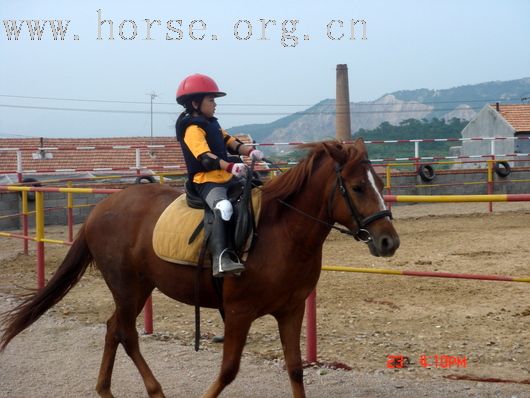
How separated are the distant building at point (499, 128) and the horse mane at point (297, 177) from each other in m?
35.9

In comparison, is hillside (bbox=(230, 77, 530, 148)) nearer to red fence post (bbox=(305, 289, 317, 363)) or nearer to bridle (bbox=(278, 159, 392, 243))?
red fence post (bbox=(305, 289, 317, 363))

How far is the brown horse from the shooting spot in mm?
3510

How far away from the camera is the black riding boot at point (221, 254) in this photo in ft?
11.7

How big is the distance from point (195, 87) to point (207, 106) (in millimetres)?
136

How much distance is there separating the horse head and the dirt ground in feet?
4.44

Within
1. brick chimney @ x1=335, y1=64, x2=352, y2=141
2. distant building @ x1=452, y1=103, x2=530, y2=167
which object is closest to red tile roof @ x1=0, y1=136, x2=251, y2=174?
brick chimney @ x1=335, y1=64, x2=352, y2=141

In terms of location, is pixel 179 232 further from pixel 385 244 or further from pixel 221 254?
pixel 385 244

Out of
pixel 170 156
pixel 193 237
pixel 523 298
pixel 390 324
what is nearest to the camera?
pixel 193 237

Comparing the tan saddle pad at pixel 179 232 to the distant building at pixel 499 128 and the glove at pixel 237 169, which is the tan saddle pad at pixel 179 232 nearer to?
the glove at pixel 237 169

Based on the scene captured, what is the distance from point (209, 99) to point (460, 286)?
14.5ft

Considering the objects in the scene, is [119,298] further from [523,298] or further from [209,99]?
[523,298]

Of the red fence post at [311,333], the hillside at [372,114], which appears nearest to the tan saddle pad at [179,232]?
the red fence post at [311,333]

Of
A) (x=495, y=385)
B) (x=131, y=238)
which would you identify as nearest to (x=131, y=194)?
(x=131, y=238)

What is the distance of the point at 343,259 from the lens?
936cm
